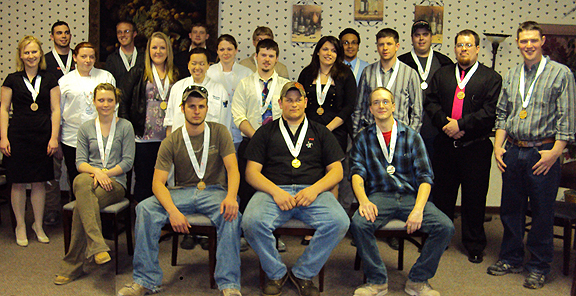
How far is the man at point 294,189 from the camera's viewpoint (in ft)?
9.14

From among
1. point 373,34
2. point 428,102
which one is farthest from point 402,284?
point 373,34

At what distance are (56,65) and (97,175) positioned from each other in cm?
182

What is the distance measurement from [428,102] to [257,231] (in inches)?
79.3

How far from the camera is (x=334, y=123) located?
365 centimetres

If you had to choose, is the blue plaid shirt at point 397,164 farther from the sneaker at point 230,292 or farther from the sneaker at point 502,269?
the sneaker at point 230,292

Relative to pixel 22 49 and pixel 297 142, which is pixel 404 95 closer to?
pixel 297 142

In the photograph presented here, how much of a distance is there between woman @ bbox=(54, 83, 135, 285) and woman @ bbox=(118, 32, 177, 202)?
0.28 meters

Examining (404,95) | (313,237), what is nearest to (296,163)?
(313,237)

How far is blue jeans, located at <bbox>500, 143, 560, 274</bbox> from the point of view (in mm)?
3117

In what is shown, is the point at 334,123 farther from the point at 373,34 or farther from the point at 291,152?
the point at 373,34

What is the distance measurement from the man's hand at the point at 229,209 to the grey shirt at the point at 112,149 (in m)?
0.99

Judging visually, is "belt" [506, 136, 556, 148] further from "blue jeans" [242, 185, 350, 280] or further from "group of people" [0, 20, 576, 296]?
"blue jeans" [242, 185, 350, 280]

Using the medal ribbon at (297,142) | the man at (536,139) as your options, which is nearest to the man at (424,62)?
the man at (536,139)

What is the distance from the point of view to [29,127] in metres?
3.82
